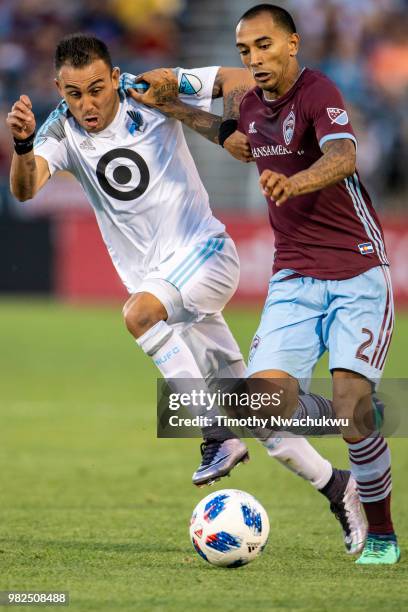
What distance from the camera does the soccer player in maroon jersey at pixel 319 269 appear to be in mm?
5586

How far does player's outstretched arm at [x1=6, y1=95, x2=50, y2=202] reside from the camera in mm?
5965

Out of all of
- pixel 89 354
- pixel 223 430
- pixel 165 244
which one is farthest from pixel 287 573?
pixel 89 354

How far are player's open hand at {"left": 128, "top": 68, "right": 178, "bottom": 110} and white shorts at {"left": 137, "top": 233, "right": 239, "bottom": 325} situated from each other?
79 cm

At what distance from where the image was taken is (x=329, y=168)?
5.25 meters

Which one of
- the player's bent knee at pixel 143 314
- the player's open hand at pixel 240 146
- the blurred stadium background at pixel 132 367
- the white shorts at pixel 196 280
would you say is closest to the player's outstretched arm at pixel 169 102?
the player's open hand at pixel 240 146

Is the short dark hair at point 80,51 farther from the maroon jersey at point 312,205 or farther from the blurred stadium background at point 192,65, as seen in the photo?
the blurred stadium background at point 192,65

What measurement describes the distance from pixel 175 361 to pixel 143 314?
29 centimetres

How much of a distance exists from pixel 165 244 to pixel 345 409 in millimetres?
1562

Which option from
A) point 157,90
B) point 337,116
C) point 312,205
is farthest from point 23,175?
point 337,116

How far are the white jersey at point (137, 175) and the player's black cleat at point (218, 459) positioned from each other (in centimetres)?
106

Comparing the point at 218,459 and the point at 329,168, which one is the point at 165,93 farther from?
the point at 218,459

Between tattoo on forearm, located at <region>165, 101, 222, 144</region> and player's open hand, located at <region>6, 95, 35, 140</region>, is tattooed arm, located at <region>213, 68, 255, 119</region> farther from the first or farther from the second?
player's open hand, located at <region>6, 95, 35, 140</region>

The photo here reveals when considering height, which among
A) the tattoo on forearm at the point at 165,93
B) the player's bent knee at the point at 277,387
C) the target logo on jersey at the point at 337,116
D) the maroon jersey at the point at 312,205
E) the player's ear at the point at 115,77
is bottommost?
the player's bent knee at the point at 277,387

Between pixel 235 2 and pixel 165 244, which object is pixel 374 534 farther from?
pixel 235 2
